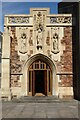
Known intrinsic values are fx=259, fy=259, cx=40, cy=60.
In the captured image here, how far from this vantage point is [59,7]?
1969 centimetres

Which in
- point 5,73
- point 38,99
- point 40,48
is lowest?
point 38,99

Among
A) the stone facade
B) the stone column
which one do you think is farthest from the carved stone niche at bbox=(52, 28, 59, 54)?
the stone column

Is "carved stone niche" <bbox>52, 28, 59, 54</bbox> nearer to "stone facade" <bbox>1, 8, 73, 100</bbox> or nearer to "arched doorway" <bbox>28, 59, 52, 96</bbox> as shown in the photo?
"stone facade" <bbox>1, 8, 73, 100</bbox>

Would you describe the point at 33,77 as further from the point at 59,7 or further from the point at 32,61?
the point at 59,7

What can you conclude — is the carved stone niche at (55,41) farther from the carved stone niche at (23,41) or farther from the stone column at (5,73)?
the stone column at (5,73)

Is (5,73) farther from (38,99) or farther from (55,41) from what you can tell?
(55,41)

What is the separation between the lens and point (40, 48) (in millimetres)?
16953

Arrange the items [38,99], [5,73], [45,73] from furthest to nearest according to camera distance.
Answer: [45,73]
[5,73]
[38,99]

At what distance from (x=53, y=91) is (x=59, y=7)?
669 cm

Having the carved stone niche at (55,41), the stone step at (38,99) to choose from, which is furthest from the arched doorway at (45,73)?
the carved stone niche at (55,41)

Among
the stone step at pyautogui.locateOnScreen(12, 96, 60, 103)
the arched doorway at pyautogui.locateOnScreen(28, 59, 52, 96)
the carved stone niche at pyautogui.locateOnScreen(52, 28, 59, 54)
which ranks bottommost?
the stone step at pyautogui.locateOnScreen(12, 96, 60, 103)

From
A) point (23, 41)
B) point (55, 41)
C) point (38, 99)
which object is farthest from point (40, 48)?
point (38, 99)

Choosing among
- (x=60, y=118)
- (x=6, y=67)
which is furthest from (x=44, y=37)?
(x=60, y=118)

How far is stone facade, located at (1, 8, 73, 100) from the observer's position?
1681 centimetres
